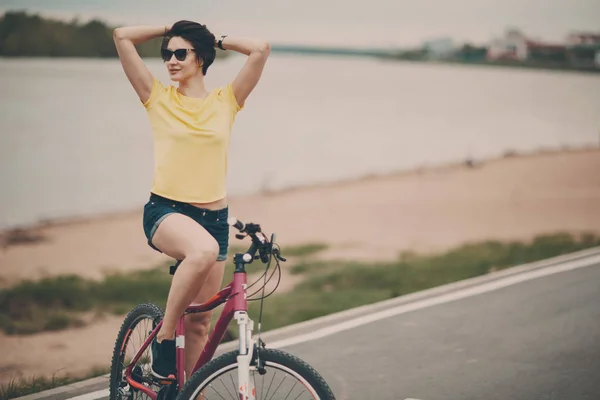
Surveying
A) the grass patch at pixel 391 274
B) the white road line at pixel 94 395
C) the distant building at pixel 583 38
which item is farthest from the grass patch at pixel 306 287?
the distant building at pixel 583 38

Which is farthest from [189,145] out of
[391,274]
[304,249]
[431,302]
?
[304,249]

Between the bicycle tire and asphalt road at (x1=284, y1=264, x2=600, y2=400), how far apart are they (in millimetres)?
1275

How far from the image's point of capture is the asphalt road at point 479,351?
544 cm

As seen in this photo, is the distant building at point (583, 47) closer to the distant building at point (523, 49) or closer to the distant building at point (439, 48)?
the distant building at point (523, 49)

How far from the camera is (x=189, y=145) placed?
4.07 metres

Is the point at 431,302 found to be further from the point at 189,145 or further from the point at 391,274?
the point at 189,145

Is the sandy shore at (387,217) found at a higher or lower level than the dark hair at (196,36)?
lower

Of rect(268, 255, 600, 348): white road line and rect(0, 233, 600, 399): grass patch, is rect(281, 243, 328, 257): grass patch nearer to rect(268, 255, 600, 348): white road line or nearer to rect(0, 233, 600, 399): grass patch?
rect(0, 233, 600, 399): grass patch

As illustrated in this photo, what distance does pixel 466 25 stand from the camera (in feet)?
46.6

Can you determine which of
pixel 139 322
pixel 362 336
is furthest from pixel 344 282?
pixel 139 322

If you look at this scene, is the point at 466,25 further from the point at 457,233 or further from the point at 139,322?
the point at 139,322

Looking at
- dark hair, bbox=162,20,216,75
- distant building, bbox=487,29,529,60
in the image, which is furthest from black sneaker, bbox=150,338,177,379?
distant building, bbox=487,29,529,60

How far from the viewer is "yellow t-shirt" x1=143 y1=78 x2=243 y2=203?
13.3 ft

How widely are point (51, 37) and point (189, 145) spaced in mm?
7156
